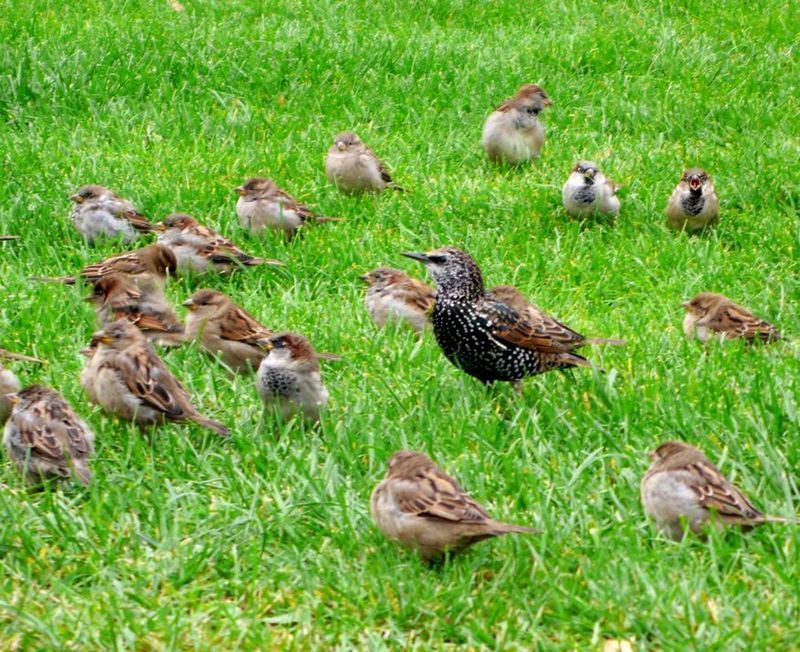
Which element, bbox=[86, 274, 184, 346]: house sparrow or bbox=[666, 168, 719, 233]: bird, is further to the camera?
bbox=[666, 168, 719, 233]: bird

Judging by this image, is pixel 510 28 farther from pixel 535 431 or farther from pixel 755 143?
pixel 535 431

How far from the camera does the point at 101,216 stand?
921 centimetres

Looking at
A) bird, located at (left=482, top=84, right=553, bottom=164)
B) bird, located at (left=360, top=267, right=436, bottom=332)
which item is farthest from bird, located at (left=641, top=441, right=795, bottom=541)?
bird, located at (left=482, top=84, right=553, bottom=164)

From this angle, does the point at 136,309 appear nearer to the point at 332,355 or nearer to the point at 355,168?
the point at 332,355

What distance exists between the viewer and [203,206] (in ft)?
32.8

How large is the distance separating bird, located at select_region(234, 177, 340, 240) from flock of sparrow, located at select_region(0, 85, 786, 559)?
0.01 metres

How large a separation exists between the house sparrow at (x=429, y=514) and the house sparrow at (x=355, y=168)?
5.02 metres

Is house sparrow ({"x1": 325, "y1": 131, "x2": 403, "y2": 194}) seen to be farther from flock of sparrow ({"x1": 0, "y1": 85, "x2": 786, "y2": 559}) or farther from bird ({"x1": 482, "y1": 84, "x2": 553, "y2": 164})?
bird ({"x1": 482, "y1": 84, "x2": 553, "y2": 164})

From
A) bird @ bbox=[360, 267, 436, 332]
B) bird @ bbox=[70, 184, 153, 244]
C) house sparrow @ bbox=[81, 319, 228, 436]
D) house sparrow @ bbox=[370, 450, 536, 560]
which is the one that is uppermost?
house sparrow @ bbox=[370, 450, 536, 560]

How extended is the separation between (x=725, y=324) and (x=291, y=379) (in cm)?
265

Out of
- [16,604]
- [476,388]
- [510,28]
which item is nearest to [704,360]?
[476,388]

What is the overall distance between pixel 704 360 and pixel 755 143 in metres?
4.69

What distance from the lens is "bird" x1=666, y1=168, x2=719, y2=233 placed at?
956 cm

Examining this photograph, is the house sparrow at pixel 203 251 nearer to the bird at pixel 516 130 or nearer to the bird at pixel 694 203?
the bird at pixel 516 130
